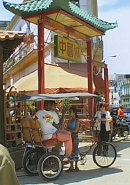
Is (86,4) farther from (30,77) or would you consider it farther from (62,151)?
(62,151)

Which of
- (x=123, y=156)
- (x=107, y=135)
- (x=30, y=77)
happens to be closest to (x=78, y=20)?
(x=107, y=135)

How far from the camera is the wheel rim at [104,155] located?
914cm

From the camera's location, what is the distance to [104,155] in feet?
30.1

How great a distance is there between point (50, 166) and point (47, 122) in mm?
948

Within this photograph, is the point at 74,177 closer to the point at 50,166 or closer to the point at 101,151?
the point at 50,166

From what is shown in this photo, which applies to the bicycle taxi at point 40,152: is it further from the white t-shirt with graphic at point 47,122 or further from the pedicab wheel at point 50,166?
the white t-shirt with graphic at point 47,122

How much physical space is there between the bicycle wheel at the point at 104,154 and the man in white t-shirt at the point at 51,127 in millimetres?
1194

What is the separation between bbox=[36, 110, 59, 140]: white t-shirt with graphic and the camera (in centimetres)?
787

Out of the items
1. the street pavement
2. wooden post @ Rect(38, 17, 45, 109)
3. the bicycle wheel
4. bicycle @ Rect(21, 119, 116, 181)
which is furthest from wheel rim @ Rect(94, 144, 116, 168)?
wooden post @ Rect(38, 17, 45, 109)

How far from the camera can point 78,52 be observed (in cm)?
1355

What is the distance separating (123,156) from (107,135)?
899mm

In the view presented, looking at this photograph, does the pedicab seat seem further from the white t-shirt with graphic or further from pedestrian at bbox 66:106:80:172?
pedestrian at bbox 66:106:80:172

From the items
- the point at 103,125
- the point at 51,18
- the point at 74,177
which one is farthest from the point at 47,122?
the point at 51,18

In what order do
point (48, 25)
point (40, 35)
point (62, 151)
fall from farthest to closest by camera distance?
point (48, 25)
point (40, 35)
point (62, 151)
